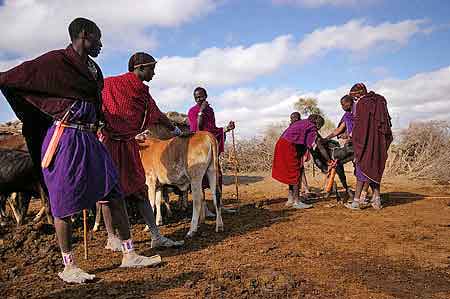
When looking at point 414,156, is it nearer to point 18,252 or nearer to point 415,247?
point 415,247

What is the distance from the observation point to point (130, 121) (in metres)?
4.91

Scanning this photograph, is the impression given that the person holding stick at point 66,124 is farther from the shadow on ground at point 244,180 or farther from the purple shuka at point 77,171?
the shadow on ground at point 244,180

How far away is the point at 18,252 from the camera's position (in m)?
5.15

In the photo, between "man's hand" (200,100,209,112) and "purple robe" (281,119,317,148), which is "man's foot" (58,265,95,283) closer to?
"man's hand" (200,100,209,112)

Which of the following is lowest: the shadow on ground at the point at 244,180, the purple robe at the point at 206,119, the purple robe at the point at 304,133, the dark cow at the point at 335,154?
the shadow on ground at the point at 244,180

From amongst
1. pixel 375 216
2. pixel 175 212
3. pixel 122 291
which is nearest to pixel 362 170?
pixel 375 216

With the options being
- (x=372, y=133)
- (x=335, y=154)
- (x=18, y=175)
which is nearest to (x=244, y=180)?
(x=335, y=154)

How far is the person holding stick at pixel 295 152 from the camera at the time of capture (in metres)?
8.08

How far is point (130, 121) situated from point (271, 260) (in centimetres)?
217

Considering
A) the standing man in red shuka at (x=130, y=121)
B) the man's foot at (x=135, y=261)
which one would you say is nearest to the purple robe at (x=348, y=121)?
the standing man in red shuka at (x=130, y=121)

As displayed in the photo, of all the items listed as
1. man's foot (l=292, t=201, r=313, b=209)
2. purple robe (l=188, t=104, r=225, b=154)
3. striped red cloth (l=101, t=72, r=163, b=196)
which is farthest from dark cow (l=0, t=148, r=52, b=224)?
man's foot (l=292, t=201, r=313, b=209)

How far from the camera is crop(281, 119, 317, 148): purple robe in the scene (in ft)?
26.4

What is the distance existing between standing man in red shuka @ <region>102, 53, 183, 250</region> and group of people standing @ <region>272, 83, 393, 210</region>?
3758 millimetres

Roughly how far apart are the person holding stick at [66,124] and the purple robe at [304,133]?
4.82 meters
